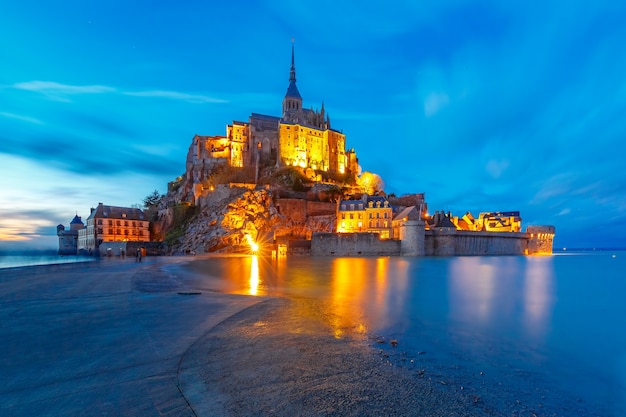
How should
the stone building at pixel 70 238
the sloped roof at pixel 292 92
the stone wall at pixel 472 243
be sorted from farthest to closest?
the sloped roof at pixel 292 92, the stone building at pixel 70 238, the stone wall at pixel 472 243

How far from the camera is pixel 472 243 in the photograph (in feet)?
156

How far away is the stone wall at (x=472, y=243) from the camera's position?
145 ft

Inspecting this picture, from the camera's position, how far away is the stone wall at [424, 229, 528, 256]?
4416cm

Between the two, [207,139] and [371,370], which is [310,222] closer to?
[207,139]

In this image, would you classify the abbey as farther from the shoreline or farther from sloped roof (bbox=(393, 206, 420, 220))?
the shoreline

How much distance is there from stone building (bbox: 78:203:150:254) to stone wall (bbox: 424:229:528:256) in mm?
48620

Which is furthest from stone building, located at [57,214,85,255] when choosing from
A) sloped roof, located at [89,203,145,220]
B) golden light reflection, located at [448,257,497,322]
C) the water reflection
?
the water reflection

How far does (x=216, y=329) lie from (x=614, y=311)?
14910 mm

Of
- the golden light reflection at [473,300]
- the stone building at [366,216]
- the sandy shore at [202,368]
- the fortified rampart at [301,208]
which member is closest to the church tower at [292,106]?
the fortified rampart at [301,208]

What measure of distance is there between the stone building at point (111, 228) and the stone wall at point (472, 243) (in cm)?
4862

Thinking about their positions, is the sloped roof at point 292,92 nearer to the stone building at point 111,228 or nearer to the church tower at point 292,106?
the church tower at point 292,106

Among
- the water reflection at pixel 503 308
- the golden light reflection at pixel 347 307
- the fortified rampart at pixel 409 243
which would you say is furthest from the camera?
the fortified rampart at pixel 409 243

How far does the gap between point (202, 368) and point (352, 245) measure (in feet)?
131

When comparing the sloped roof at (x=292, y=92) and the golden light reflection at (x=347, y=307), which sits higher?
the sloped roof at (x=292, y=92)
